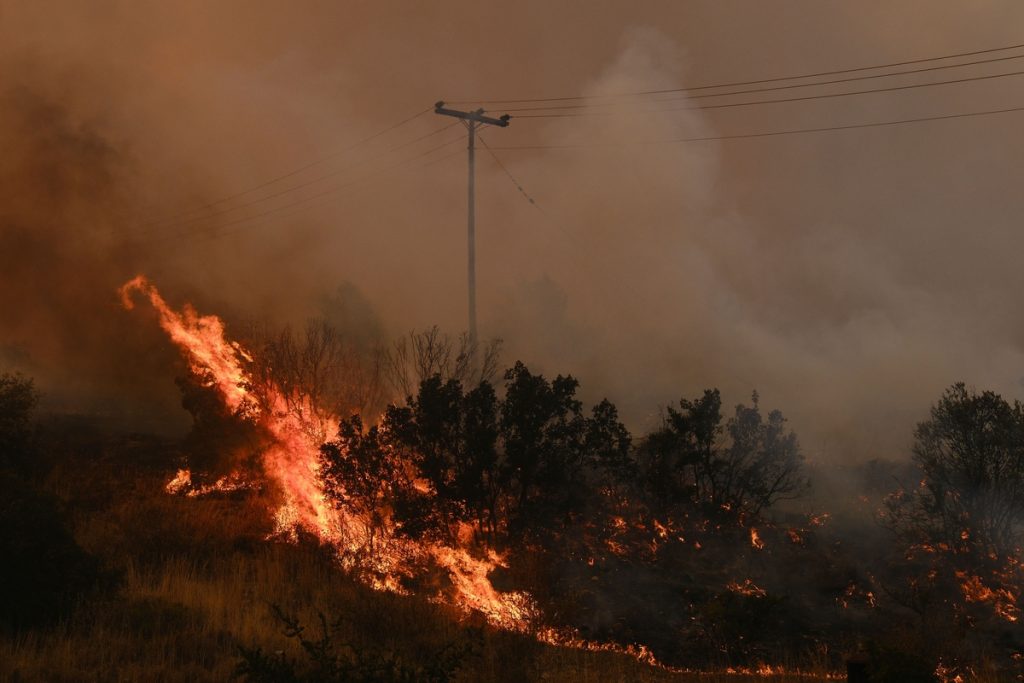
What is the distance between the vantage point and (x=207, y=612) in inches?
495

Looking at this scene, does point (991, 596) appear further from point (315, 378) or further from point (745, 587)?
point (315, 378)

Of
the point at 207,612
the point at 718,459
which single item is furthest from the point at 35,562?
the point at 718,459

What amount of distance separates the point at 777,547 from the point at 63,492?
1817cm

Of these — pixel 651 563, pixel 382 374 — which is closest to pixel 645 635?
pixel 651 563

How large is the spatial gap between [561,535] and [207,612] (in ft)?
27.5

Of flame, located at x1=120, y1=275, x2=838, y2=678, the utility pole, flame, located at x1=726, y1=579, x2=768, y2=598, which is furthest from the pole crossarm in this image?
flame, located at x1=726, y1=579, x2=768, y2=598

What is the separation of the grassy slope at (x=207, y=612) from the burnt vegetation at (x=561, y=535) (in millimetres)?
73

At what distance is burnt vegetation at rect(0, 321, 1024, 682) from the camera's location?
479 inches

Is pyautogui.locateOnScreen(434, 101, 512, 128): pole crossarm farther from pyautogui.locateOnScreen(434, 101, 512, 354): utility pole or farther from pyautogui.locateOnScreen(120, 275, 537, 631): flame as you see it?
pyautogui.locateOnScreen(120, 275, 537, 631): flame

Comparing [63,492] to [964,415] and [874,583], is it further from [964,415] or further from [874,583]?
[964,415]

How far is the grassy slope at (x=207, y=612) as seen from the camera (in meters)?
10.4

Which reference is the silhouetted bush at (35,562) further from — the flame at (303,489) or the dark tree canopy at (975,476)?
the dark tree canopy at (975,476)

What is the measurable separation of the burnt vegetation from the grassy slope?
2.9 inches

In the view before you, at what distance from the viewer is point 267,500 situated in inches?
806
